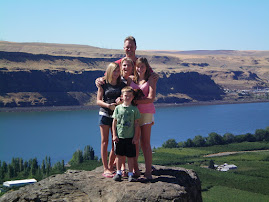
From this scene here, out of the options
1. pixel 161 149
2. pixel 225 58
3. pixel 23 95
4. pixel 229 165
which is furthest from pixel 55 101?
pixel 225 58

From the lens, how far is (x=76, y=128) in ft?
195

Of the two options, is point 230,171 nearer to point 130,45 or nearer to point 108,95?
point 130,45

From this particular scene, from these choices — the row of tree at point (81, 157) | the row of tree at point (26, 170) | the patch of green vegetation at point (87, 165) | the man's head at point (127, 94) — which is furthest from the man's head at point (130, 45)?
the row of tree at point (81, 157)

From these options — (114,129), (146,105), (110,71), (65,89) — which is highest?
(110,71)

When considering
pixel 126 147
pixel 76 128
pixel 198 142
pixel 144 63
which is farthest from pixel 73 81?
pixel 126 147

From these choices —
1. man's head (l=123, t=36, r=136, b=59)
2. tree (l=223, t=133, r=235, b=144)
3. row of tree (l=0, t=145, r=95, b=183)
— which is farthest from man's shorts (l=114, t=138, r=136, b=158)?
tree (l=223, t=133, r=235, b=144)

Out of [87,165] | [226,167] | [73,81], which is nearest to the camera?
[87,165]

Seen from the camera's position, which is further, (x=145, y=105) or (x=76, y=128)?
(x=76, y=128)

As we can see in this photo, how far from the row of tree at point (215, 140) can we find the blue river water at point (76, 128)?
2295 mm

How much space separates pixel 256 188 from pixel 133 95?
2548 centimetres

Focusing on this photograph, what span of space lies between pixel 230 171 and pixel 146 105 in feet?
105

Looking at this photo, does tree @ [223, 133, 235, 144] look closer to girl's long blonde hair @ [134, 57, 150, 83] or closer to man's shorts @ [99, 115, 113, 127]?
girl's long blonde hair @ [134, 57, 150, 83]

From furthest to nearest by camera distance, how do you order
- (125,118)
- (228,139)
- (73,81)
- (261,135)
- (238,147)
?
(73,81)
(261,135)
(228,139)
(238,147)
(125,118)

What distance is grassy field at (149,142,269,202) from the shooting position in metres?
27.4
